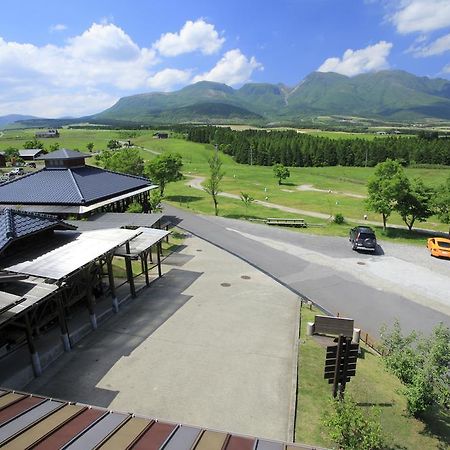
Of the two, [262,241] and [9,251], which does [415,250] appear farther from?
[9,251]

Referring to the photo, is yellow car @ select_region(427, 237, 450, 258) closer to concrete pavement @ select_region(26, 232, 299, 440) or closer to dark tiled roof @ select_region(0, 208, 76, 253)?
concrete pavement @ select_region(26, 232, 299, 440)

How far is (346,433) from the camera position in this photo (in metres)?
10.6

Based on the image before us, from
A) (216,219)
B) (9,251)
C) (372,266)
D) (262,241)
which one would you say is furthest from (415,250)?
(9,251)

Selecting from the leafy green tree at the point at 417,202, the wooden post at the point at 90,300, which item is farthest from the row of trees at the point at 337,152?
the wooden post at the point at 90,300

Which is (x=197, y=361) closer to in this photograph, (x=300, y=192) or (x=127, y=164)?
(x=127, y=164)

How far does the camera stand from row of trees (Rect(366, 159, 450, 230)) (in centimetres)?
3603

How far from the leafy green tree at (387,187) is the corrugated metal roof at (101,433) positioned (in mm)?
32570

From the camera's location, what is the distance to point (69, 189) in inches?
1244

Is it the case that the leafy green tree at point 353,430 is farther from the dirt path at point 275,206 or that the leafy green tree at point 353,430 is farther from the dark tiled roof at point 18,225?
the dirt path at point 275,206

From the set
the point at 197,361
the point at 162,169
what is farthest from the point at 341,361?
the point at 162,169

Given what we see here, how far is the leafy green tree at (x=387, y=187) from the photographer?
36.3 m

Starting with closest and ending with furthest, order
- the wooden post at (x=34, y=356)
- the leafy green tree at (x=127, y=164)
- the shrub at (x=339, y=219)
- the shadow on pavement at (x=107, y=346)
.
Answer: the shadow on pavement at (x=107, y=346)
the wooden post at (x=34, y=356)
the shrub at (x=339, y=219)
the leafy green tree at (x=127, y=164)

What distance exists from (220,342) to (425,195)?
2896 centimetres

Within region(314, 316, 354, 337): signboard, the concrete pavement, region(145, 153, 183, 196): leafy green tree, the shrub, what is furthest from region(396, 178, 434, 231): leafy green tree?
region(145, 153, 183, 196): leafy green tree
